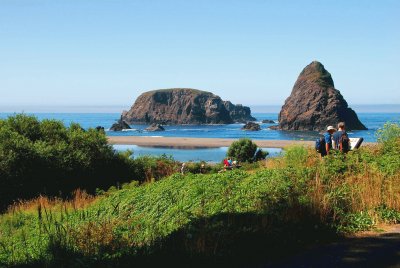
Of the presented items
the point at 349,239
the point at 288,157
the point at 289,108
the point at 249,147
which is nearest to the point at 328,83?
the point at 289,108

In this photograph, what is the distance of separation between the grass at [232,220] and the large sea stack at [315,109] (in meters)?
134

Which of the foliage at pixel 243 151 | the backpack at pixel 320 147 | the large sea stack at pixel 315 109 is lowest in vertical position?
the foliage at pixel 243 151

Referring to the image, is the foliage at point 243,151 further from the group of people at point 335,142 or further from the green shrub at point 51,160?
the group of people at point 335,142

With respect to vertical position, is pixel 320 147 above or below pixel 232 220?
above

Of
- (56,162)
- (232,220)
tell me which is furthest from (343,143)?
(56,162)

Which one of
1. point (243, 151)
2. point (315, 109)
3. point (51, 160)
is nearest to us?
point (51, 160)

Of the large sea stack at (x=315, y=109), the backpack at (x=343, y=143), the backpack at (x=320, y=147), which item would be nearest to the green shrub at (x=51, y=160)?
the backpack at (x=320, y=147)

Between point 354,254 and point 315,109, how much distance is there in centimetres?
14413

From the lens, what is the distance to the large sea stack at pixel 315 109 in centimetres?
14250

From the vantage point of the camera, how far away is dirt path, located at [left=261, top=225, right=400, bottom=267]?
6.74 m

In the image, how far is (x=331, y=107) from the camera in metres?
145

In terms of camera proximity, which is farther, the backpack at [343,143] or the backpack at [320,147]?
the backpack at [320,147]

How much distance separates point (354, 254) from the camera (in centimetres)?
710

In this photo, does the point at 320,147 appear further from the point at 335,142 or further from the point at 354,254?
the point at 354,254
